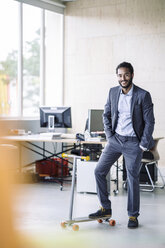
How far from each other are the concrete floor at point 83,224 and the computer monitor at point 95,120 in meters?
1.04

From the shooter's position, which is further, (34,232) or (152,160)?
(152,160)

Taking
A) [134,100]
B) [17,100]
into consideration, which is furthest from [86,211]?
[17,100]

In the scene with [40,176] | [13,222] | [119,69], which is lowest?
[40,176]

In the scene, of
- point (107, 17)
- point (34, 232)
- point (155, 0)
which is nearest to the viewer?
point (34, 232)

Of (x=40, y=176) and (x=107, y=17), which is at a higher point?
(x=107, y=17)

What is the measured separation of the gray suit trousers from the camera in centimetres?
371

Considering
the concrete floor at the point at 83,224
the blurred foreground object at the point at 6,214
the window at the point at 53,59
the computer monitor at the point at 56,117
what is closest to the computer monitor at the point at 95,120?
the computer monitor at the point at 56,117

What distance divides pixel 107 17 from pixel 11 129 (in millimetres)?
3250

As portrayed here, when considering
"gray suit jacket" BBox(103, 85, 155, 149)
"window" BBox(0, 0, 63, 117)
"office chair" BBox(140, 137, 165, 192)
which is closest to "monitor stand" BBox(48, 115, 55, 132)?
"window" BBox(0, 0, 63, 117)

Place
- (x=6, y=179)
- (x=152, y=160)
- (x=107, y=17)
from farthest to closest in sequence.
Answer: (x=107, y=17)
(x=152, y=160)
(x=6, y=179)

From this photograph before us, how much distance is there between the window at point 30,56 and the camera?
7203 millimetres

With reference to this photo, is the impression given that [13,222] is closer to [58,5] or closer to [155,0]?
[155,0]

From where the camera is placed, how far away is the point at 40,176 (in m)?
6.91

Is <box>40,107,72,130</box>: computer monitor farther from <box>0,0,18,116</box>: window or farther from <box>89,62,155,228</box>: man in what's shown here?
<box>89,62,155,228</box>: man
